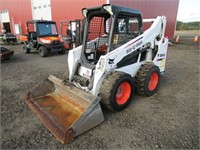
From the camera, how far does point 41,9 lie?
56.6 ft

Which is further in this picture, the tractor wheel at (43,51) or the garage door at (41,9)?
the garage door at (41,9)

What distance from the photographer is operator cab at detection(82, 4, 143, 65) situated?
3.06 metres

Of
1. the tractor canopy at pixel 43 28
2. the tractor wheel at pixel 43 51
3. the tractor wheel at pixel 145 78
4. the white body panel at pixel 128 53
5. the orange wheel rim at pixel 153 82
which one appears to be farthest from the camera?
the tractor wheel at pixel 43 51

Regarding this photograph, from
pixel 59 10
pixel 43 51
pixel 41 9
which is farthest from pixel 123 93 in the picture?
pixel 41 9

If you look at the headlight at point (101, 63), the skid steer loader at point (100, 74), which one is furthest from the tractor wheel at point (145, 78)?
the headlight at point (101, 63)

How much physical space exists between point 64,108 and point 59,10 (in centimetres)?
1428

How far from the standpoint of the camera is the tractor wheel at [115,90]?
2.74m

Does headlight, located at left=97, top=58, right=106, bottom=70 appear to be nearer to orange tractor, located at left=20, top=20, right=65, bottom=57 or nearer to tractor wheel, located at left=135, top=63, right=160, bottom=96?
tractor wheel, located at left=135, top=63, right=160, bottom=96

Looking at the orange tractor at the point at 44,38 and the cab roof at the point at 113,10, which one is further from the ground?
the cab roof at the point at 113,10

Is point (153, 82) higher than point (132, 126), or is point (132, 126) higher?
point (153, 82)

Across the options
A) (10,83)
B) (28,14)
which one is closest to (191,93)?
(10,83)

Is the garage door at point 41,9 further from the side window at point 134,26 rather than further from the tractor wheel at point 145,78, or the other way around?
the tractor wheel at point 145,78

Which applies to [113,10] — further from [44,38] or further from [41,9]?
[41,9]

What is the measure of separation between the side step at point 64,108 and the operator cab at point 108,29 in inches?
35.4
